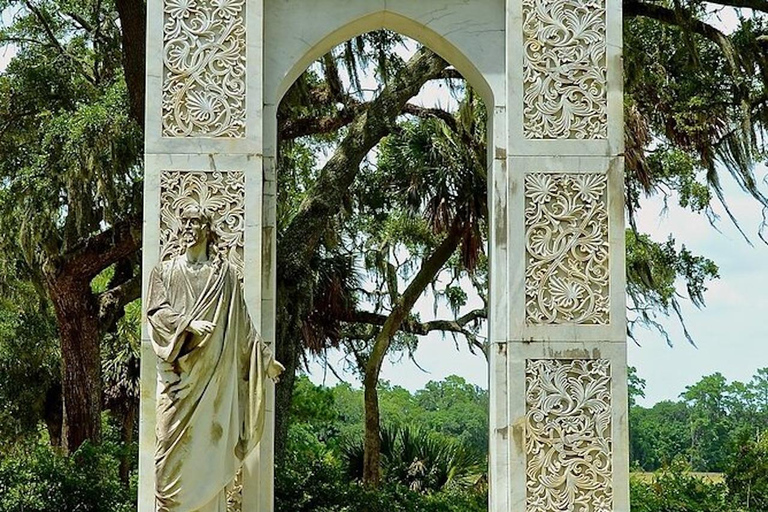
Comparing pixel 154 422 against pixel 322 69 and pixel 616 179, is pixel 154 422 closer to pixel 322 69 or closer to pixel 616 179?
pixel 616 179

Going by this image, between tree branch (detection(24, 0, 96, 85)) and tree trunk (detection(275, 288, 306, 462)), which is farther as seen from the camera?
tree branch (detection(24, 0, 96, 85))

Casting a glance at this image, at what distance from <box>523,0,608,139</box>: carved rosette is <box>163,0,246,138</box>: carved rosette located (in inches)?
67.3

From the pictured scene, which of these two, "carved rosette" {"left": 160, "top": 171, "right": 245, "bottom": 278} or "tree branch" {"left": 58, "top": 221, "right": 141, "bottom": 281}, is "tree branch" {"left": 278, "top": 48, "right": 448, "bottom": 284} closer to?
"tree branch" {"left": 58, "top": 221, "right": 141, "bottom": 281}

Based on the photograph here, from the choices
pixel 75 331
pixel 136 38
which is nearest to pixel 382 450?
pixel 75 331

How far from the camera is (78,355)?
456 inches

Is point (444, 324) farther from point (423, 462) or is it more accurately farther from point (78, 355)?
point (78, 355)

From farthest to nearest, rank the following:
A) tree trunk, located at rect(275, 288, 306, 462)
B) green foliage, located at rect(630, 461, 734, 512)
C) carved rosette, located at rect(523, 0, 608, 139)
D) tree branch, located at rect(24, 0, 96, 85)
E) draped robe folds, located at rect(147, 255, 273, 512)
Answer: tree branch, located at rect(24, 0, 96, 85) → green foliage, located at rect(630, 461, 734, 512) → tree trunk, located at rect(275, 288, 306, 462) → carved rosette, located at rect(523, 0, 608, 139) → draped robe folds, located at rect(147, 255, 273, 512)

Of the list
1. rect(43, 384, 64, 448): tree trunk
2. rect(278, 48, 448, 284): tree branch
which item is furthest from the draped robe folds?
rect(43, 384, 64, 448): tree trunk

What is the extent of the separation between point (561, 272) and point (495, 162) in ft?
2.49

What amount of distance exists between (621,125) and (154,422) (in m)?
3.23

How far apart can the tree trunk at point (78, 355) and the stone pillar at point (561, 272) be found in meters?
5.72

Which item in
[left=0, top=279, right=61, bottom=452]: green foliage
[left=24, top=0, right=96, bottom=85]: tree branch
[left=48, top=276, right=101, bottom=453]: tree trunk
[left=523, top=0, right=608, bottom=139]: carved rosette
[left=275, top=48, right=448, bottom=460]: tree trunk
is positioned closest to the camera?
[left=523, top=0, right=608, bottom=139]: carved rosette

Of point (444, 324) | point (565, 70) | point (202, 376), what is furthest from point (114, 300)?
point (565, 70)

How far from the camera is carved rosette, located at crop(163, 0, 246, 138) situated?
7.02 metres
